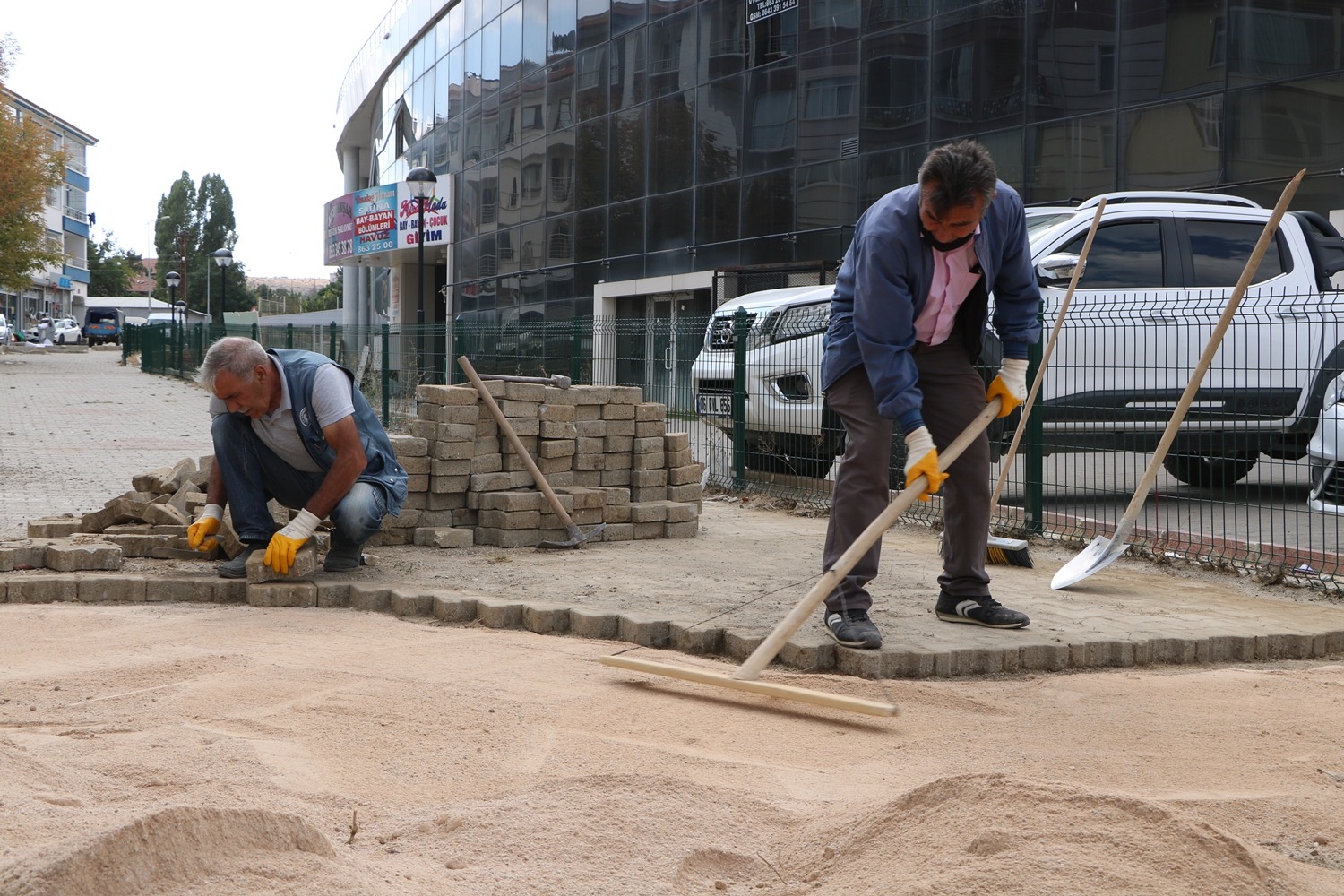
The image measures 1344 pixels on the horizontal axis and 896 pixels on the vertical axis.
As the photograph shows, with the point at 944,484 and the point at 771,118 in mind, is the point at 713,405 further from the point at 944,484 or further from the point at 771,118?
the point at 771,118

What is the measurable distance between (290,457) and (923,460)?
3.11 metres

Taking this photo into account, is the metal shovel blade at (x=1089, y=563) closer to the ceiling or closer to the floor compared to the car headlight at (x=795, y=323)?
closer to the floor

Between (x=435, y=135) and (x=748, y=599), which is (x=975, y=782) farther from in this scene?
(x=435, y=135)

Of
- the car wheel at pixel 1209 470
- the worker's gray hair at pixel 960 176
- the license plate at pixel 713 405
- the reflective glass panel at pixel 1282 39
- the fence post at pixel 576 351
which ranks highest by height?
the reflective glass panel at pixel 1282 39

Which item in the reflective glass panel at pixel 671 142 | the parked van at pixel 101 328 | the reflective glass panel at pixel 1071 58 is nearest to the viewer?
the reflective glass panel at pixel 1071 58

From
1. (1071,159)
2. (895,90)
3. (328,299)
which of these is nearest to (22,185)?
(895,90)

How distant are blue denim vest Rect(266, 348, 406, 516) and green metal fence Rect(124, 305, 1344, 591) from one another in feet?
11.9

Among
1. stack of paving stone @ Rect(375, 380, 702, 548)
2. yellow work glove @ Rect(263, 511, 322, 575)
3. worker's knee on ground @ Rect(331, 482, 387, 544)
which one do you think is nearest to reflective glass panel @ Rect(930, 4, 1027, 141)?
stack of paving stone @ Rect(375, 380, 702, 548)

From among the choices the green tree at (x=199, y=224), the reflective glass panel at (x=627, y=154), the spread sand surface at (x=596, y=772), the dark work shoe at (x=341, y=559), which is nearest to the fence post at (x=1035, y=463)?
the spread sand surface at (x=596, y=772)

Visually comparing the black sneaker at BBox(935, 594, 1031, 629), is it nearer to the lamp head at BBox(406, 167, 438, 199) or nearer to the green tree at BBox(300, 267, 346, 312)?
the lamp head at BBox(406, 167, 438, 199)

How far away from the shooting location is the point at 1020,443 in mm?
7453

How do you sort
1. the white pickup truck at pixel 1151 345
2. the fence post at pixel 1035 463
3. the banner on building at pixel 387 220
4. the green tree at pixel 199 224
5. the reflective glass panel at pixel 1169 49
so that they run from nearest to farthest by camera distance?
the white pickup truck at pixel 1151 345 → the fence post at pixel 1035 463 → the reflective glass panel at pixel 1169 49 → the banner on building at pixel 387 220 → the green tree at pixel 199 224

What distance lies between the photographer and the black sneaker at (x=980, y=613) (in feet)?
16.0

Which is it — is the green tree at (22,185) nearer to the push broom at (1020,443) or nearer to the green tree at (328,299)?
the push broom at (1020,443)
